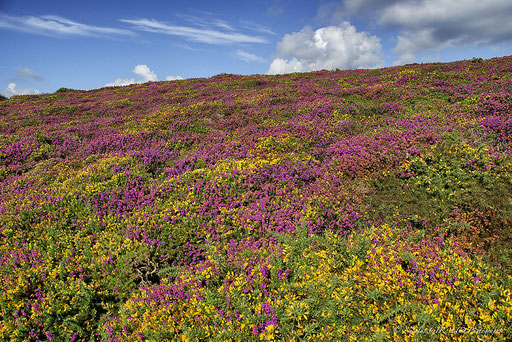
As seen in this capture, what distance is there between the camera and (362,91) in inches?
794

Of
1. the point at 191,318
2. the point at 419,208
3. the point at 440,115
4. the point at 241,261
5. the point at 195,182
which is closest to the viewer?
the point at 191,318

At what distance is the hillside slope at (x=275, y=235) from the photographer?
4.97 metres

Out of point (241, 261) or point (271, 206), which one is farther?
point (271, 206)

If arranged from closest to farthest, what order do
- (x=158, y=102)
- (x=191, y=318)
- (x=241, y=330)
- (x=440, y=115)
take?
1. (x=241, y=330)
2. (x=191, y=318)
3. (x=440, y=115)
4. (x=158, y=102)

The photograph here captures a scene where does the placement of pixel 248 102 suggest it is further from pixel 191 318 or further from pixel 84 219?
pixel 191 318

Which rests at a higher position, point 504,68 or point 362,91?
point 504,68

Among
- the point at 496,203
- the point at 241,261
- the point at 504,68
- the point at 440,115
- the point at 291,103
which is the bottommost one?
the point at 241,261

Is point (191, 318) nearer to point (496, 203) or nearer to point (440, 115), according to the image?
point (496, 203)

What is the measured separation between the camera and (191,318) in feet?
17.1

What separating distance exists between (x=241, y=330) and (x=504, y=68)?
89.7 feet

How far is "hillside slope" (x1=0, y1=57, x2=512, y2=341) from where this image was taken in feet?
16.3

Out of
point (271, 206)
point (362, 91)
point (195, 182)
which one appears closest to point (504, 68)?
point (362, 91)

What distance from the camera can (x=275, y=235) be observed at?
722cm

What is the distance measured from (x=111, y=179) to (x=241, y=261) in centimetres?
687
